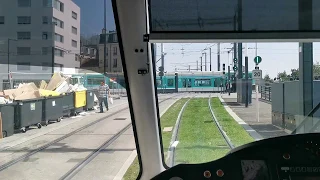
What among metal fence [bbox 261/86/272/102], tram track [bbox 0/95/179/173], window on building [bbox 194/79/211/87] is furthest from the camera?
window on building [bbox 194/79/211/87]

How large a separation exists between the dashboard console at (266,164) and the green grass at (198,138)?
85 centimetres

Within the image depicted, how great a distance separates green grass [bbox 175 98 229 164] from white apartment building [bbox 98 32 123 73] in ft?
3.21

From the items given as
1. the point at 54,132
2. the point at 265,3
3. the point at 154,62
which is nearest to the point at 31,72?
the point at 54,132

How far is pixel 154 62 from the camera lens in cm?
295

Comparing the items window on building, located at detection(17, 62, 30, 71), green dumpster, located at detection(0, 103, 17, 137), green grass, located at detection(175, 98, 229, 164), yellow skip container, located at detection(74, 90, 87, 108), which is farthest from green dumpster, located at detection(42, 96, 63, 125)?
green grass, located at detection(175, 98, 229, 164)

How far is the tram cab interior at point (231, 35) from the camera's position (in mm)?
2463

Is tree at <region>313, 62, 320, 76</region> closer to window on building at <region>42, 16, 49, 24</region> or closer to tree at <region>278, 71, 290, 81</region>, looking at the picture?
tree at <region>278, 71, 290, 81</region>

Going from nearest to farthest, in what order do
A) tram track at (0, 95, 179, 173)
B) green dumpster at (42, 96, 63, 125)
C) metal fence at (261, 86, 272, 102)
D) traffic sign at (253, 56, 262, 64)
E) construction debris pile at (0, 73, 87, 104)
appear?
construction debris pile at (0, 73, 87, 104), tram track at (0, 95, 179, 173), green dumpster at (42, 96, 63, 125), traffic sign at (253, 56, 262, 64), metal fence at (261, 86, 272, 102)

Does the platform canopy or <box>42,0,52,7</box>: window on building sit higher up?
<box>42,0,52,7</box>: window on building

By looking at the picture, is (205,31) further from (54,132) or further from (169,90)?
(54,132)

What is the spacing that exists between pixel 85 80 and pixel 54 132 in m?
0.52

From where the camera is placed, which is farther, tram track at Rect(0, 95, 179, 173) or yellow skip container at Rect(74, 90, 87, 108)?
yellow skip container at Rect(74, 90, 87, 108)

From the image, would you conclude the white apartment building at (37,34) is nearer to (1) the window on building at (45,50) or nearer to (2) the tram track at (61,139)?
(1) the window on building at (45,50)

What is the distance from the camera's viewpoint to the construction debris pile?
2.79 meters
